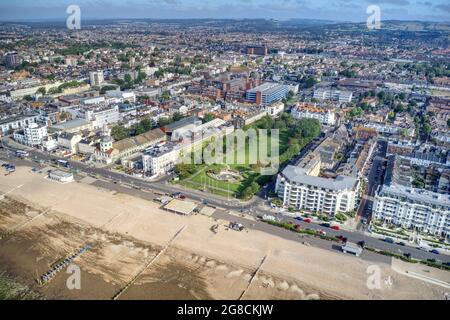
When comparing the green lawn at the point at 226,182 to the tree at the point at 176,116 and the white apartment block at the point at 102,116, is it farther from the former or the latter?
the white apartment block at the point at 102,116

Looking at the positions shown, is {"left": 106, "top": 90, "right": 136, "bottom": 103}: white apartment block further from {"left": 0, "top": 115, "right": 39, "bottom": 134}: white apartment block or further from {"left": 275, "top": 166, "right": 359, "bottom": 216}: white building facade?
{"left": 275, "top": 166, "right": 359, "bottom": 216}: white building facade

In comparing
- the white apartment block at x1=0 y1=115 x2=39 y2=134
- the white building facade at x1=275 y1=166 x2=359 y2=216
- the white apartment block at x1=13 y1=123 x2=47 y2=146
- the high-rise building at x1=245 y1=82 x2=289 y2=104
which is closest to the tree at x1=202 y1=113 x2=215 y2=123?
the high-rise building at x1=245 y1=82 x2=289 y2=104

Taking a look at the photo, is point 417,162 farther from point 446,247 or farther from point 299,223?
point 299,223

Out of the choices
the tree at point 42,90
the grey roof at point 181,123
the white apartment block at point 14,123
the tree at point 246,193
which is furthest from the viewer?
the tree at point 42,90

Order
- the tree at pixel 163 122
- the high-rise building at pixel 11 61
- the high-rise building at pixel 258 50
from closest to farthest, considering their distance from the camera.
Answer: the tree at pixel 163 122 < the high-rise building at pixel 11 61 < the high-rise building at pixel 258 50

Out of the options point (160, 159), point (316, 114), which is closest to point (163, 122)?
point (160, 159)

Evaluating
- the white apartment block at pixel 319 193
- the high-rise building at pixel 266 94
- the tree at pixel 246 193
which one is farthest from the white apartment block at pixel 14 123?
the white apartment block at pixel 319 193

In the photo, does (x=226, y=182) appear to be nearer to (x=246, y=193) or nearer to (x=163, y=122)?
(x=246, y=193)
